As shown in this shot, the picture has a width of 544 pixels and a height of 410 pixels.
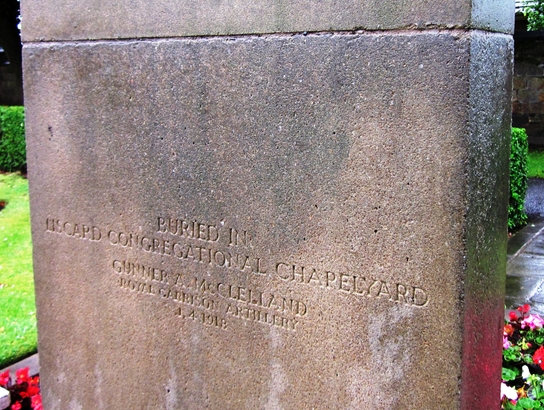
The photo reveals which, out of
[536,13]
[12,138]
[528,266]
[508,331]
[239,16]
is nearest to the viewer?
[239,16]

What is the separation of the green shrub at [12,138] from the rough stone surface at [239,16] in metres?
11.0

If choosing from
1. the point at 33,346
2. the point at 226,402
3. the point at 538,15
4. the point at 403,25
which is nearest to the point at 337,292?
the point at 226,402

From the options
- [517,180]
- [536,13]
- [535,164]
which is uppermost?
[536,13]

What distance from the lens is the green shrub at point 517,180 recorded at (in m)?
8.25

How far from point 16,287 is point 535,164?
457 inches

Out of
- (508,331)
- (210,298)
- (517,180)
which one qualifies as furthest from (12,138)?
(210,298)

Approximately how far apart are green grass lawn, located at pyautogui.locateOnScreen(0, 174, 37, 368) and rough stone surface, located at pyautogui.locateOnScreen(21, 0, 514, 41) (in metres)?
2.41

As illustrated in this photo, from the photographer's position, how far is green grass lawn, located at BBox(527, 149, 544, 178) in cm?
1300

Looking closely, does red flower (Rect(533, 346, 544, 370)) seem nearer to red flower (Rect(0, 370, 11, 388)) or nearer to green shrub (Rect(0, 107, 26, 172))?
red flower (Rect(0, 370, 11, 388))

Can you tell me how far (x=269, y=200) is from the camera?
2.47m

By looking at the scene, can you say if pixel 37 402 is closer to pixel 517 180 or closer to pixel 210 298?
pixel 210 298

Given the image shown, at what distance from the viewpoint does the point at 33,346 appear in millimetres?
4523

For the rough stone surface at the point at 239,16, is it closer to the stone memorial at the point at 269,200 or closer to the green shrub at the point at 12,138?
the stone memorial at the point at 269,200

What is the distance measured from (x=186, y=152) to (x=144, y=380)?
1.11 m
